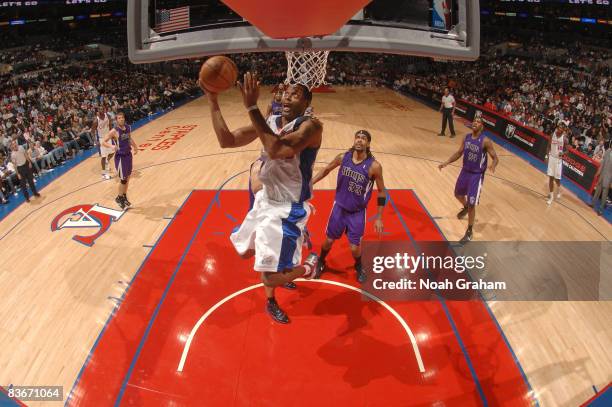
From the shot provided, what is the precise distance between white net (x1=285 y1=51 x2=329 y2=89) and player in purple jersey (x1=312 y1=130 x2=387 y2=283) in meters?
2.21

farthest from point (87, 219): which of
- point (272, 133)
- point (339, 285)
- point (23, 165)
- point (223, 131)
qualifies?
point (272, 133)

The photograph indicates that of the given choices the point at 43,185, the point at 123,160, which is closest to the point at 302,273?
the point at 123,160

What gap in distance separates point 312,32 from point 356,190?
218 centimetres

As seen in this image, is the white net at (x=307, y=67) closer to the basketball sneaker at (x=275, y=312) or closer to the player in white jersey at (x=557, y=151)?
the basketball sneaker at (x=275, y=312)

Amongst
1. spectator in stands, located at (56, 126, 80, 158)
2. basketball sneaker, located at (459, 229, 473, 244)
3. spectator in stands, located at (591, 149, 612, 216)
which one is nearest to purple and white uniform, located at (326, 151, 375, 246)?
basketball sneaker, located at (459, 229, 473, 244)

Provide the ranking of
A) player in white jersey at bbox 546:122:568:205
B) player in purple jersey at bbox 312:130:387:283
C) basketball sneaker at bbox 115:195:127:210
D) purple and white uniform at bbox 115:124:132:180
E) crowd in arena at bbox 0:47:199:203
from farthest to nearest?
crowd in arena at bbox 0:47:199:203 → basketball sneaker at bbox 115:195:127:210 → player in white jersey at bbox 546:122:568:205 → purple and white uniform at bbox 115:124:132:180 → player in purple jersey at bbox 312:130:387:283

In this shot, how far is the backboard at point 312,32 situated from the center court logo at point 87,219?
4112mm

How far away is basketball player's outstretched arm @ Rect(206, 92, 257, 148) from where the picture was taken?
10.2 feet

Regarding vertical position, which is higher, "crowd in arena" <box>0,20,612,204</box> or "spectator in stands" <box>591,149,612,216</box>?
"crowd in arena" <box>0,20,612,204</box>

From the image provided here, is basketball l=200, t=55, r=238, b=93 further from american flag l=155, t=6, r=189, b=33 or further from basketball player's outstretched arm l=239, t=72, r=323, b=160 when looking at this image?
american flag l=155, t=6, r=189, b=33

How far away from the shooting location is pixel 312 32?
3.58 meters

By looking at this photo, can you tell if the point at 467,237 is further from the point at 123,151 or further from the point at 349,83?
the point at 349,83

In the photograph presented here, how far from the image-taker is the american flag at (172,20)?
4.18 metres

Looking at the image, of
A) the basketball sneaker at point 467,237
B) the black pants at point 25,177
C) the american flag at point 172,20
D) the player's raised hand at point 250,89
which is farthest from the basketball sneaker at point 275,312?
the black pants at point 25,177
